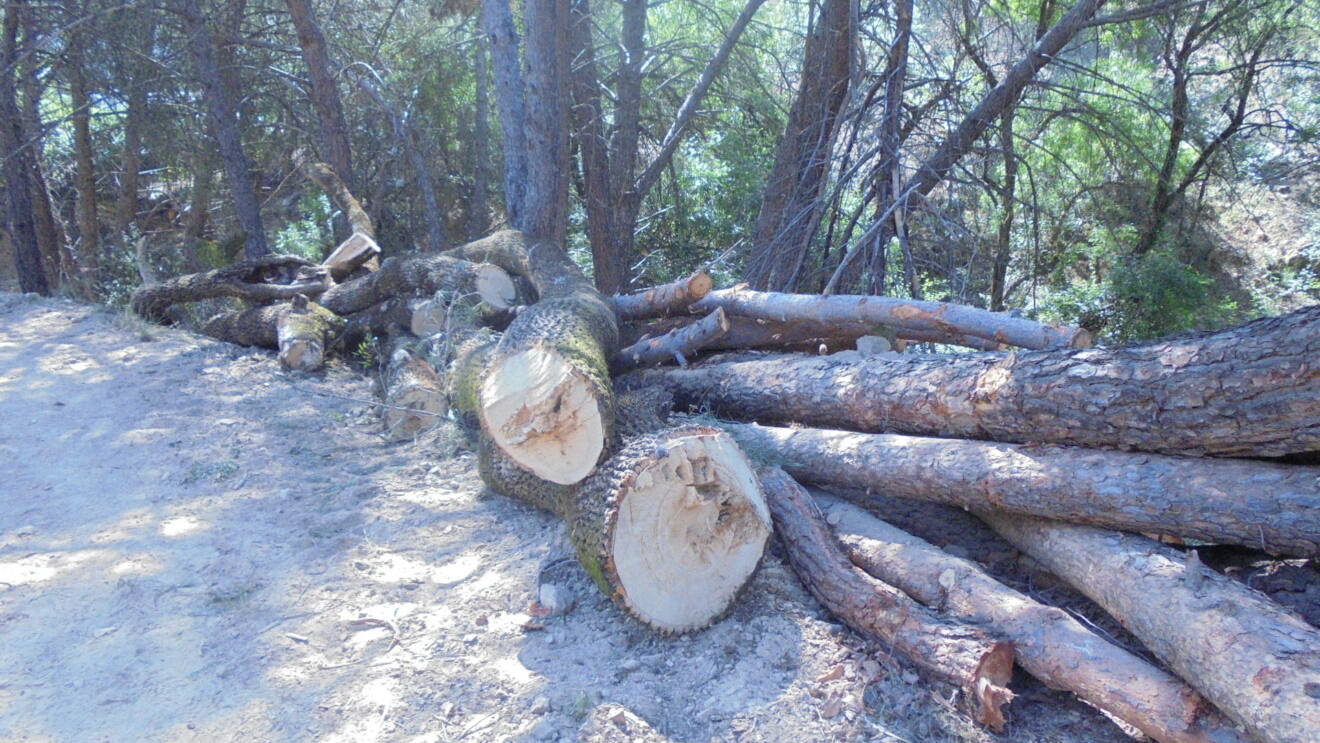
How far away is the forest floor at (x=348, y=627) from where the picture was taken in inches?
105

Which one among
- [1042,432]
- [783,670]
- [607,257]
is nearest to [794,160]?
[607,257]

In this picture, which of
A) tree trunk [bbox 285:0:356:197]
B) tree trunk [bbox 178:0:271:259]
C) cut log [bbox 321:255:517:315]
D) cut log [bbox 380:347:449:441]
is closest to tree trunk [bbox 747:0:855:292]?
cut log [bbox 321:255:517:315]

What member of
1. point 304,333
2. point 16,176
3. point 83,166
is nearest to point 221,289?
point 304,333

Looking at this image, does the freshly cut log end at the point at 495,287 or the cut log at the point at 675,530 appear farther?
the freshly cut log end at the point at 495,287

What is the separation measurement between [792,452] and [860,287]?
247 cm

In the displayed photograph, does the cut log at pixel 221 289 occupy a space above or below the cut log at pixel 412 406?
above

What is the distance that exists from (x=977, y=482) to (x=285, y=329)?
5.26 m

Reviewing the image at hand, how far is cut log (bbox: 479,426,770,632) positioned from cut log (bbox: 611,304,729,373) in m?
1.67

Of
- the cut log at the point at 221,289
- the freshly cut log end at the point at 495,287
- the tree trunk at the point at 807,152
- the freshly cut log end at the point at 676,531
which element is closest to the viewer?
the freshly cut log end at the point at 676,531

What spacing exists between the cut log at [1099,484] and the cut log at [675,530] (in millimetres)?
595

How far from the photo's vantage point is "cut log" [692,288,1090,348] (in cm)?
390

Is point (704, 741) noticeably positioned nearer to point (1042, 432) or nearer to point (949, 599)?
point (949, 599)

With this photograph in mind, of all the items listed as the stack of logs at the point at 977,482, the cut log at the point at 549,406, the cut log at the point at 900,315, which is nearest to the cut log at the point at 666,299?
the cut log at the point at 900,315

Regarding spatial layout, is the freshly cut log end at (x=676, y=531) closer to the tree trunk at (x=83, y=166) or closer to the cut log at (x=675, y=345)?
the cut log at (x=675, y=345)
